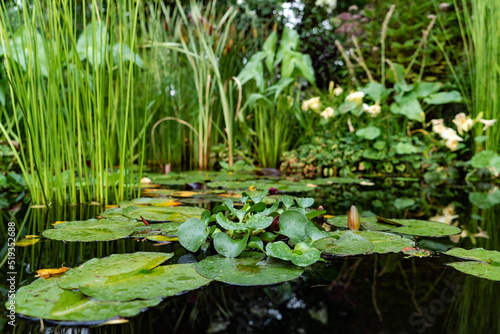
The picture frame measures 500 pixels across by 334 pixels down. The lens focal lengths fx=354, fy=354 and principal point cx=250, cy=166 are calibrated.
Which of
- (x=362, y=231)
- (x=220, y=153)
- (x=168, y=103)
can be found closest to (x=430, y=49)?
(x=220, y=153)

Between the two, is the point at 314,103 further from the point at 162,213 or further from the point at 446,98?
the point at 162,213

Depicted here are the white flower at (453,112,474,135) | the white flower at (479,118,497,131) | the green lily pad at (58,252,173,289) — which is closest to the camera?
the green lily pad at (58,252,173,289)

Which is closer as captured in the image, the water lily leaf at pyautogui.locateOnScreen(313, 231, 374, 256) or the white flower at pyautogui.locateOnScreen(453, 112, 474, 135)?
the water lily leaf at pyautogui.locateOnScreen(313, 231, 374, 256)

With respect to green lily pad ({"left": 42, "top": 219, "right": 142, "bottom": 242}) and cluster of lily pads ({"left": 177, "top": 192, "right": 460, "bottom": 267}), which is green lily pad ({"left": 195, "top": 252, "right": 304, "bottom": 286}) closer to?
cluster of lily pads ({"left": 177, "top": 192, "right": 460, "bottom": 267})

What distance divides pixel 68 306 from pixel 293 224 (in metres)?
0.47

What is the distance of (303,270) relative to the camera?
27.4 inches

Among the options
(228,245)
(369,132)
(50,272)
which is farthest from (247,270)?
(369,132)

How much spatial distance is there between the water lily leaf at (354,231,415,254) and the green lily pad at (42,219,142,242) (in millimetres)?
626

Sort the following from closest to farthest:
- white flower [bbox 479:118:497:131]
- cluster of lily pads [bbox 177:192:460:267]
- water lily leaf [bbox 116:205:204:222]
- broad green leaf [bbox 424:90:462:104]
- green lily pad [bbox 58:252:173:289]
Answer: green lily pad [bbox 58:252:173:289]
cluster of lily pads [bbox 177:192:460:267]
water lily leaf [bbox 116:205:204:222]
white flower [bbox 479:118:497:131]
broad green leaf [bbox 424:90:462:104]

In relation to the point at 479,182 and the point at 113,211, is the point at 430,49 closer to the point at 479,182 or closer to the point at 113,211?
the point at 479,182

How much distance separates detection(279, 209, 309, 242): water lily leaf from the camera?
786mm

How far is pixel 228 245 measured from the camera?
0.75 m

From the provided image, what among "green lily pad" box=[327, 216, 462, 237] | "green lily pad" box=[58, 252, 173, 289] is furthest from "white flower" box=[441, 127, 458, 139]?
"green lily pad" box=[58, 252, 173, 289]

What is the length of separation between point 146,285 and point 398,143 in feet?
7.88
